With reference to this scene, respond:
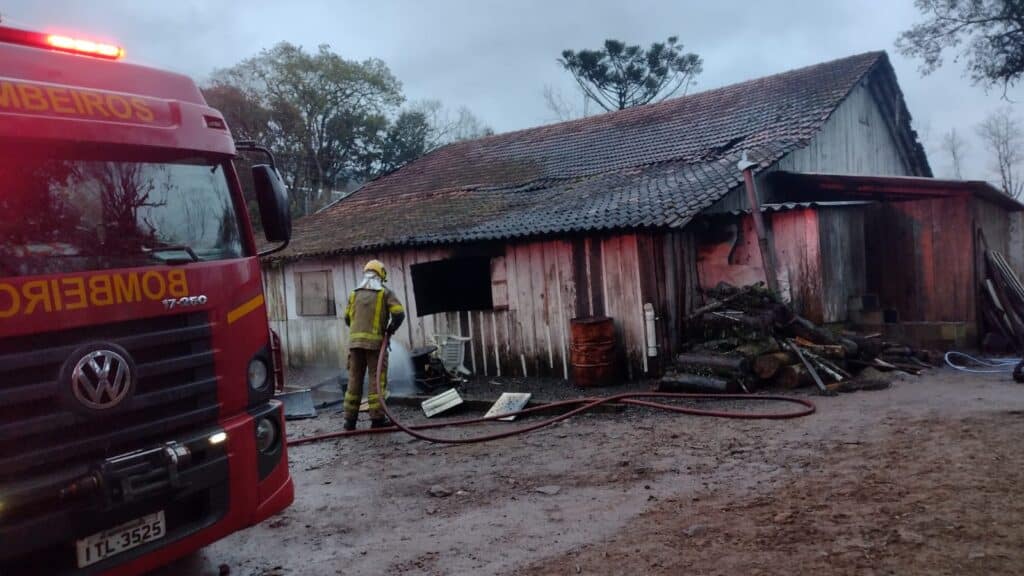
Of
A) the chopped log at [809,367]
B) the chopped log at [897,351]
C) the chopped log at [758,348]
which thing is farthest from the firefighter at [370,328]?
the chopped log at [897,351]

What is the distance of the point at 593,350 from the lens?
9961mm

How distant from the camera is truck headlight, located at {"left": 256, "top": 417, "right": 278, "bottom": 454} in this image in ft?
12.5

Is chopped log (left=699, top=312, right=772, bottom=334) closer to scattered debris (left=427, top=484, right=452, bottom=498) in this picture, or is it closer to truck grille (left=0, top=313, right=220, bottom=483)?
scattered debris (left=427, top=484, right=452, bottom=498)

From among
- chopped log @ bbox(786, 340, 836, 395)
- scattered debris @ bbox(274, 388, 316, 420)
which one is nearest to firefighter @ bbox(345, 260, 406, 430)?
scattered debris @ bbox(274, 388, 316, 420)

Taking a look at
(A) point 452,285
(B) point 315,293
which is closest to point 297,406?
(A) point 452,285

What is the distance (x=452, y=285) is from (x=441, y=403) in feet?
10.5

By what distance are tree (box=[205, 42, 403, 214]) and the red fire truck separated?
24689mm

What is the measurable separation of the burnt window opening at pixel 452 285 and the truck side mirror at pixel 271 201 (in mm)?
7292

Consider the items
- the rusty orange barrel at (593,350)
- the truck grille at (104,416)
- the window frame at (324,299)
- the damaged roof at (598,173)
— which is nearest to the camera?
the truck grille at (104,416)

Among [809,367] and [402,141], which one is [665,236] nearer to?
[809,367]

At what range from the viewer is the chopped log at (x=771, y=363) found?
8.73m

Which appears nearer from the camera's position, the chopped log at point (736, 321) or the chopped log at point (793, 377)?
the chopped log at point (793, 377)

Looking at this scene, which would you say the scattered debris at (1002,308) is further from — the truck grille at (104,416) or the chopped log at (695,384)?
the truck grille at (104,416)

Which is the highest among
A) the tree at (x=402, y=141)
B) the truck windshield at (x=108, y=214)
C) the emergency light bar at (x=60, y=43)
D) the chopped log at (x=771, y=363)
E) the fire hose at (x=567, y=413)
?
the tree at (x=402, y=141)
